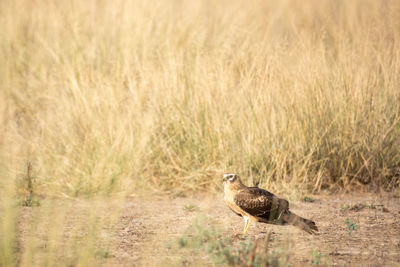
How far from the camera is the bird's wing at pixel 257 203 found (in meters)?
3.95

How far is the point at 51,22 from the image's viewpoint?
28.5 ft

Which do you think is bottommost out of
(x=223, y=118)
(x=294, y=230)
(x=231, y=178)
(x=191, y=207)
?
(x=191, y=207)

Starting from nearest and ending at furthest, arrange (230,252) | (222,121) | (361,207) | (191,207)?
(230,252)
(361,207)
(191,207)
(222,121)

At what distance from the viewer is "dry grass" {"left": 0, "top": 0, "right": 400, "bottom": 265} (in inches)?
217

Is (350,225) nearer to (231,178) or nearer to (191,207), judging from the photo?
(231,178)

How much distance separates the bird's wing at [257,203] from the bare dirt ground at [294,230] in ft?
0.75

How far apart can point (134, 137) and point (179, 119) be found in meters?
0.51

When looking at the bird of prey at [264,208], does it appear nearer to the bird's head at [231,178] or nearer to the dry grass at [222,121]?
the bird's head at [231,178]

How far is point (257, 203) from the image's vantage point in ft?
12.9

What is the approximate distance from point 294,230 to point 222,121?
1731mm

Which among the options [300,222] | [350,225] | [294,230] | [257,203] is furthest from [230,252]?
[350,225]

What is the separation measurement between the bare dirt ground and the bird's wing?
227 mm

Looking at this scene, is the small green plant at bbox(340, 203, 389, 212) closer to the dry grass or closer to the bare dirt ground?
the bare dirt ground

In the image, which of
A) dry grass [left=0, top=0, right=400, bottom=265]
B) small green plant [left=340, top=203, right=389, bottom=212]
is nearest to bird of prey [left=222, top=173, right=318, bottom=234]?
small green plant [left=340, top=203, right=389, bottom=212]
